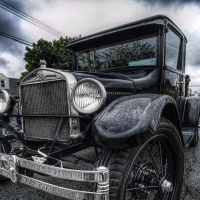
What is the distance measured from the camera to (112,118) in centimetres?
125

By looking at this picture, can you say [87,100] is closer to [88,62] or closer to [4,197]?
[4,197]

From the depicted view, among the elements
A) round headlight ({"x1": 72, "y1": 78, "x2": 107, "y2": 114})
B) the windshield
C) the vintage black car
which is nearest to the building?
the windshield

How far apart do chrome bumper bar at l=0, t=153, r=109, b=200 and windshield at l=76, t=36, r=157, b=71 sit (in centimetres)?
191

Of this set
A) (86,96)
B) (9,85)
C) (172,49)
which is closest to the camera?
(86,96)

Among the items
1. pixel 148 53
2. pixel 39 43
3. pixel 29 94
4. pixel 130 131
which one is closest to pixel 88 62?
pixel 148 53

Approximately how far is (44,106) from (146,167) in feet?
3.77

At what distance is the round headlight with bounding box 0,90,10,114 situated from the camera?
209 cm

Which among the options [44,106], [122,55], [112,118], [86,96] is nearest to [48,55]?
[122,55]

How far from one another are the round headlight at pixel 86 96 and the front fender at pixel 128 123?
16 centimetres

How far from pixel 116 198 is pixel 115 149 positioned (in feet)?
1.00

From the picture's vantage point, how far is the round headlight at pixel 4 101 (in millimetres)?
2094

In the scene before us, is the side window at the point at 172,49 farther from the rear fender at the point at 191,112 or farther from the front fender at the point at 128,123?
the front fender at the point at 128,123

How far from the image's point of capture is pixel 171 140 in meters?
1.62

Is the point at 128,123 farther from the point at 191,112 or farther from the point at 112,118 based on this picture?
the point at 191,112
